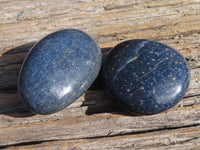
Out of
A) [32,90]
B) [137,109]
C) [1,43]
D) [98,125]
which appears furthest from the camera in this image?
[1,43]

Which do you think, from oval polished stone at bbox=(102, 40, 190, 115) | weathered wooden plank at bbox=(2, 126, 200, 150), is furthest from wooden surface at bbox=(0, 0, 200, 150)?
oval polished stone at bbox=(102, 40, 190, 115)

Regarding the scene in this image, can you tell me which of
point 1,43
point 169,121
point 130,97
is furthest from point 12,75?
point 169,121

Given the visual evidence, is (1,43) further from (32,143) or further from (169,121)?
(169,121)

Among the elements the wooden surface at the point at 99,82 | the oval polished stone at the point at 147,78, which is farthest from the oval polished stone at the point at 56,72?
the wooden surface at the point at 99,82

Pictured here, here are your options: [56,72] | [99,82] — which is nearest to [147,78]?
[99,82]

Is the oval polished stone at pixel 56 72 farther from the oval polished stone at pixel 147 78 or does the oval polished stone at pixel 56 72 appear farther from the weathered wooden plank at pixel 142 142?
the weathered wooden plank at pixel 142 142
